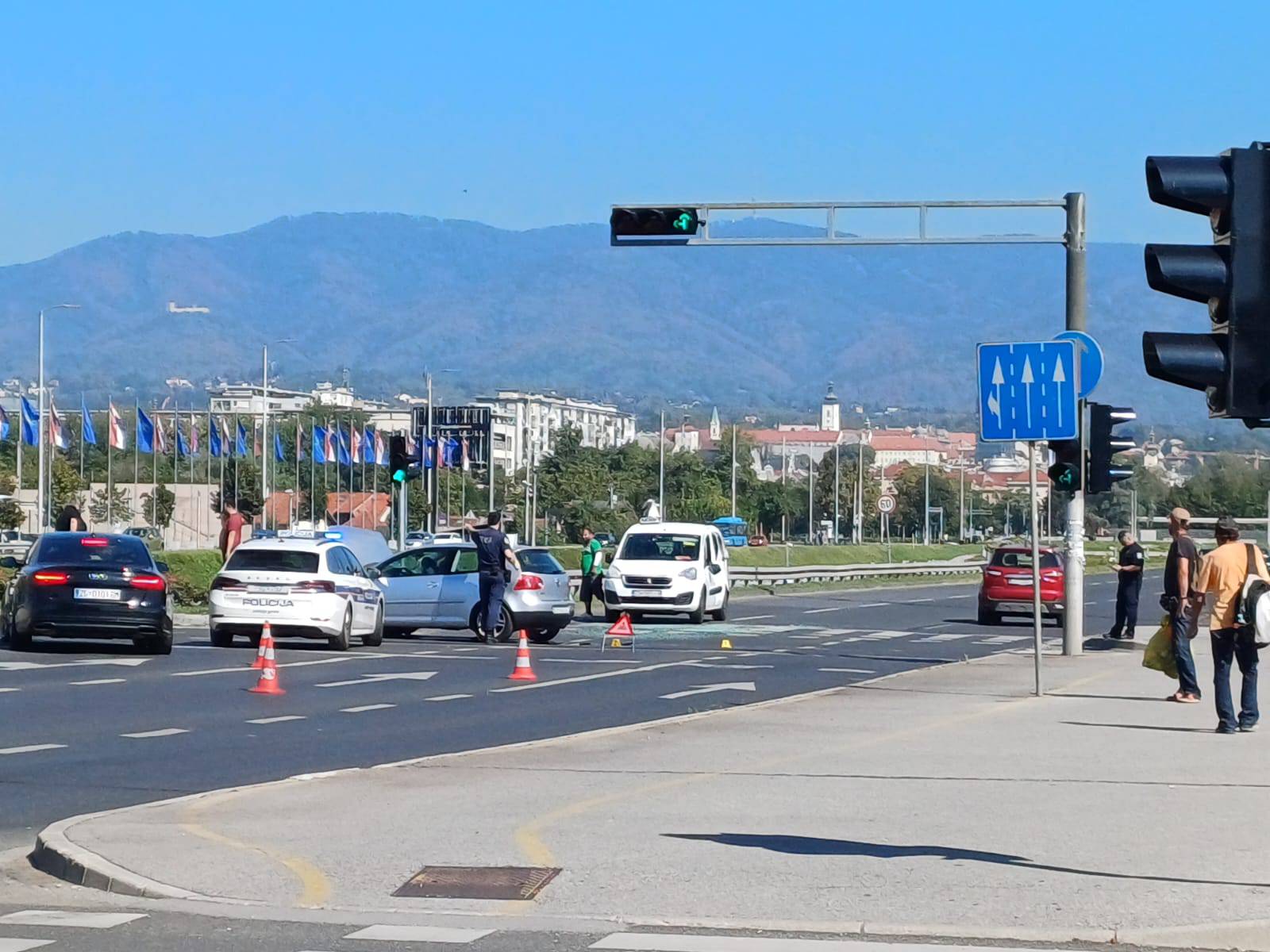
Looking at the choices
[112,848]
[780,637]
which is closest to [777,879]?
[112,848]

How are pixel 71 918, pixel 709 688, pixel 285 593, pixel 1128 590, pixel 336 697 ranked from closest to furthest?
pixel 71 918 → pixel 336 697 → pixel 709 688 → pixel 285 593 → pixel 1128 590

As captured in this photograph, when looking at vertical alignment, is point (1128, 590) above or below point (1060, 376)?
below

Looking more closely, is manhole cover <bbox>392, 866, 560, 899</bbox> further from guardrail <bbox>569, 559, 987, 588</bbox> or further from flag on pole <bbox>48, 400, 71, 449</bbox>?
flag on pole <bbox>48, 400, 71, 449</bbox>

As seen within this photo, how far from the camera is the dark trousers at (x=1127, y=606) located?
109ft

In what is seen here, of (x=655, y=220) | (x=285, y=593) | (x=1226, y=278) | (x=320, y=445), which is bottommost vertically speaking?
(x=285, y=593)

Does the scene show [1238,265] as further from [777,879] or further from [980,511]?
[980,511]

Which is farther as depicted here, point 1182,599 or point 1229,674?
point 1182,599

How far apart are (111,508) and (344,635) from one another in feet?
302

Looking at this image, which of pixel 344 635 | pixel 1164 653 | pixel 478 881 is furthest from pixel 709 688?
pixel 478 881

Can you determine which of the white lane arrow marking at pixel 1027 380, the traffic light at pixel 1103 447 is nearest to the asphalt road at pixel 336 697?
the traffic light at pixel 1103 447

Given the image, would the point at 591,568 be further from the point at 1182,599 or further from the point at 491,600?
the point at 1182,599

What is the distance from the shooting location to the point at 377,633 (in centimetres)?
3008

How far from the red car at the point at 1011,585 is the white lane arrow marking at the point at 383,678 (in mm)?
21804

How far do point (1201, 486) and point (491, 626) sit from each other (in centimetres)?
3548
